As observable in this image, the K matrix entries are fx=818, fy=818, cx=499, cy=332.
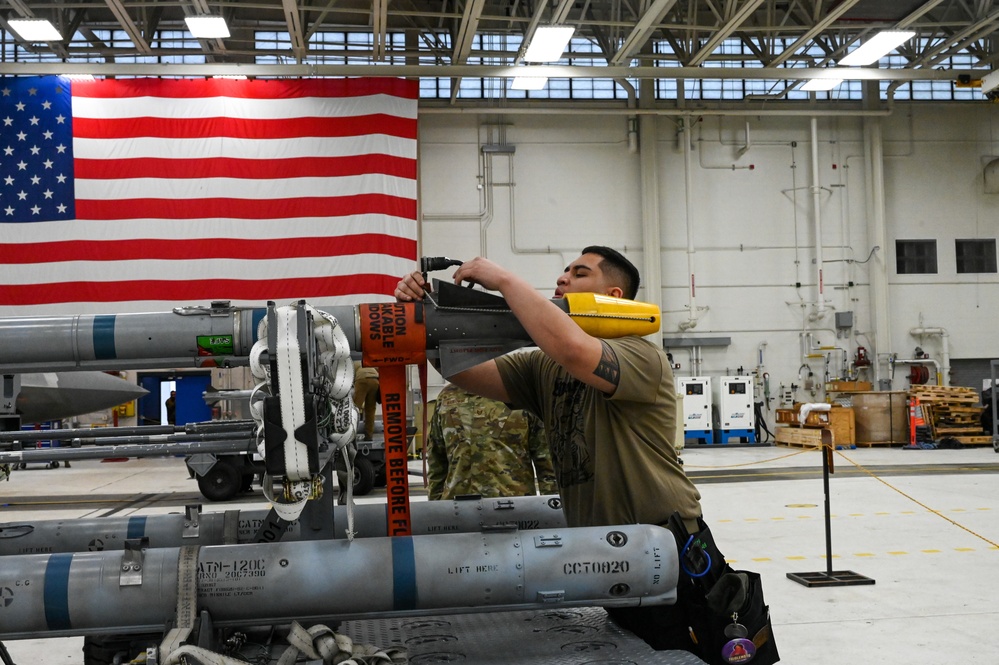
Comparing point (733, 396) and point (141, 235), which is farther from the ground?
point (141, 235)

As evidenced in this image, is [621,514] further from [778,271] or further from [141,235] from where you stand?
[778,271]

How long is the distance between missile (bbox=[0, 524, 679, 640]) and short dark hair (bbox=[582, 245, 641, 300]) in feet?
3.38

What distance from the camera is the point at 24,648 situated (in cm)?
535

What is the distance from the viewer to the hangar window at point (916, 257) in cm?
2136

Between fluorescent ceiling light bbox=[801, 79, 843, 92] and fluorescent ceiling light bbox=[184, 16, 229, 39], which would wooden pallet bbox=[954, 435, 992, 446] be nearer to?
fluorescent ceiling light bbox=[801, 79, 843, 92]

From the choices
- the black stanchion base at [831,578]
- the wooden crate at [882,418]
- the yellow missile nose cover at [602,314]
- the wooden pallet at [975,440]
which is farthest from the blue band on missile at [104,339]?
the wooden pallet at [975,440]

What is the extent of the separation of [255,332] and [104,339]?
595mm

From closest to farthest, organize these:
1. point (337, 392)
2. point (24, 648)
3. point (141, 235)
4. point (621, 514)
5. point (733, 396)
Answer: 1. point (337, 392)
2. point (621, 514)
3. point (24, 648)
4. point (141, 235)
5. point (733, 396)

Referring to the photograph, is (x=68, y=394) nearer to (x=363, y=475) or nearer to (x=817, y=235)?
(x=363, y=475)

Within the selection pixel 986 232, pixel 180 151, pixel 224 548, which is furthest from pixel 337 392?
pixel 986 232

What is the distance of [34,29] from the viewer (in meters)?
15.2

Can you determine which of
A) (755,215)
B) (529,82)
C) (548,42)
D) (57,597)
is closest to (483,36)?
(529,82)

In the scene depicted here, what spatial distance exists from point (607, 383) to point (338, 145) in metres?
13.7

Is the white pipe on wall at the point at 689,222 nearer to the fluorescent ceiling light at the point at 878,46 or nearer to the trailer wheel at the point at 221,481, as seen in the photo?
the fluorescent ceiling light at the point at 878,46
